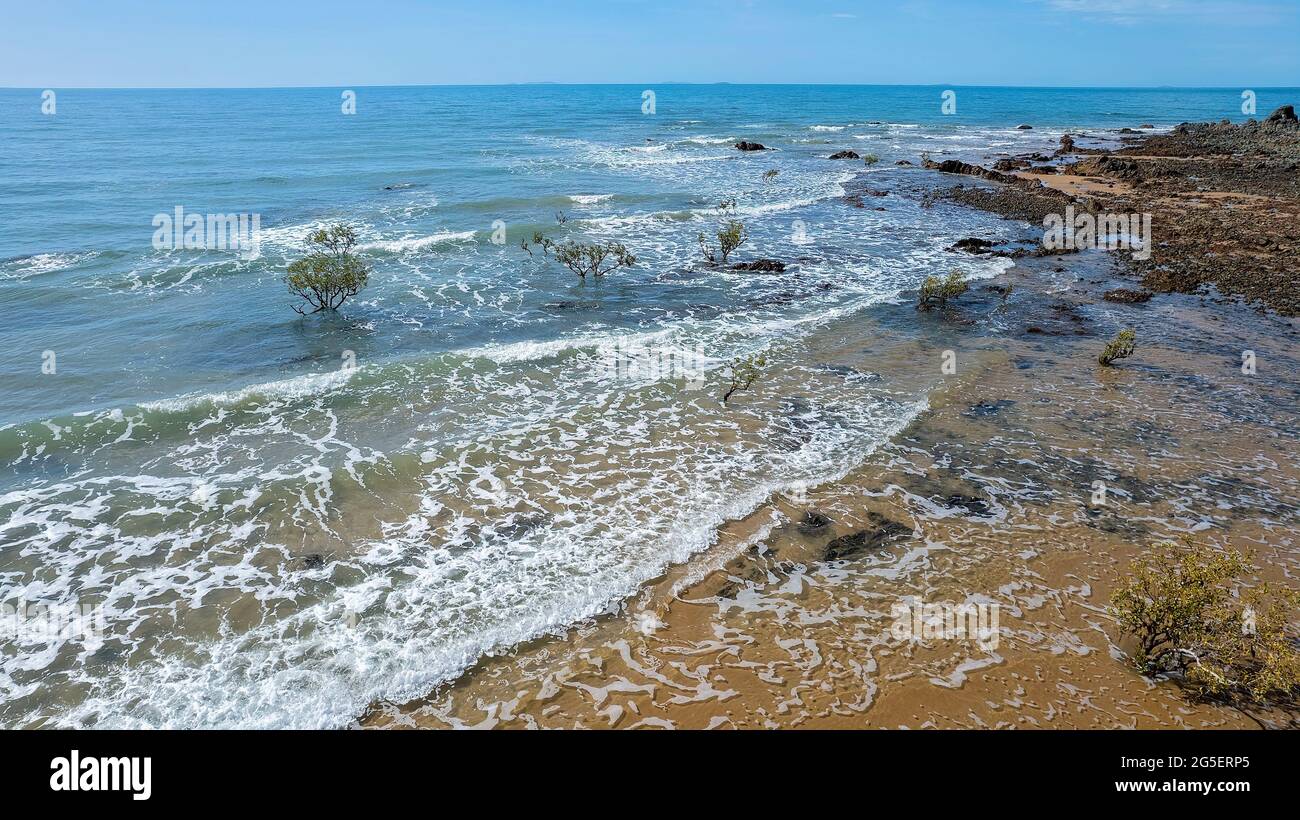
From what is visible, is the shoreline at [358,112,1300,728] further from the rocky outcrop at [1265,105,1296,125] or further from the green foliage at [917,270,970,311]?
the rocky outcrop at [1265,105,1296,125]

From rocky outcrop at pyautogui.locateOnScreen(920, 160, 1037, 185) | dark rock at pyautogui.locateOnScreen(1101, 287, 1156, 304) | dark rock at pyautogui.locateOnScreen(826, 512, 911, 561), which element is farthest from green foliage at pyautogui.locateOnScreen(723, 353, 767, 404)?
rocky outcrop at pyautogui.locateOnScreen(920, 160, 1037, 185)

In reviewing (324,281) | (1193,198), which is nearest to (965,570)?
(324,281)

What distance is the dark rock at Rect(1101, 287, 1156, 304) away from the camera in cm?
2059

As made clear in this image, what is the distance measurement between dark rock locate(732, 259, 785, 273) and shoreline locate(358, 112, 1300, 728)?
9.42 m

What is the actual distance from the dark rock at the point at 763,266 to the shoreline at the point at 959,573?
9.42 m

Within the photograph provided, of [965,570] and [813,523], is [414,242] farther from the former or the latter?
[965,570]

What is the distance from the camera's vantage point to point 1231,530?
32.6ft

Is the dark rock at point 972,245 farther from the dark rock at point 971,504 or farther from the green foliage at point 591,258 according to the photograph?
the dark rock at point 971,504

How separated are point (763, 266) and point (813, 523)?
16427mm

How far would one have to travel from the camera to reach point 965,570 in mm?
9195

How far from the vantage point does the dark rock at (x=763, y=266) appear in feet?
81.2
